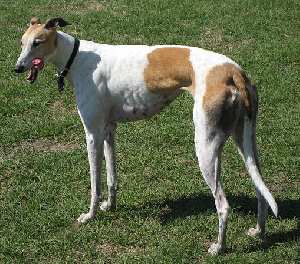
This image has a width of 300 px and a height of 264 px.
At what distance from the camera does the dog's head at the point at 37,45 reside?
618cm

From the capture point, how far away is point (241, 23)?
12867 mm

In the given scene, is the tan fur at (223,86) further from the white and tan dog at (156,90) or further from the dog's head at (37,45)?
the dog's head at (37,45)

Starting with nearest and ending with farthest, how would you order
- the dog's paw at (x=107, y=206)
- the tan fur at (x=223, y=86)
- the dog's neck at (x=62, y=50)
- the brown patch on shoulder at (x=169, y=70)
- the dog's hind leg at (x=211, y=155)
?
1. the tan fur at (x=223, y=86)
2. the dog's hind leg at (x=211, y=155)
3. the brown patch on shoulder at (x=169, y=70)
4. the dog's neck at (x=62, y=50)
5. the dog's paw at (x=107, y=206)

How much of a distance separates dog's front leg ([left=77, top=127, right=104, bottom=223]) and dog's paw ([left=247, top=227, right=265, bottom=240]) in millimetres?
1628

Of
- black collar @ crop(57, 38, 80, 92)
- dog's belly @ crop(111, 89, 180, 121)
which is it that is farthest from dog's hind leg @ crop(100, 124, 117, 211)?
black collar @ crop(57, 38, 80, 92)

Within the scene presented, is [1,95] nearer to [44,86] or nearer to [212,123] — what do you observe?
[44,86]

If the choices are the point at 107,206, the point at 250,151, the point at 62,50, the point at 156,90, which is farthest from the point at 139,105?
the point at 107,206

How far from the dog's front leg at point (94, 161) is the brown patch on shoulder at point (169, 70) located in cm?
77

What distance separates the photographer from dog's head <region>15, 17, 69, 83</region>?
243 inches

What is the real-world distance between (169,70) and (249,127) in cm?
93

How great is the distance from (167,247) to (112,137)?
1347mm

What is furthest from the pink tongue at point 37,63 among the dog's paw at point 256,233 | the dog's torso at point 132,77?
the dog's paw at point 256,233

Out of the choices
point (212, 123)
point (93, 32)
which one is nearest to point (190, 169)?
point (212, 123)

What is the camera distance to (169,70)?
598 cm
